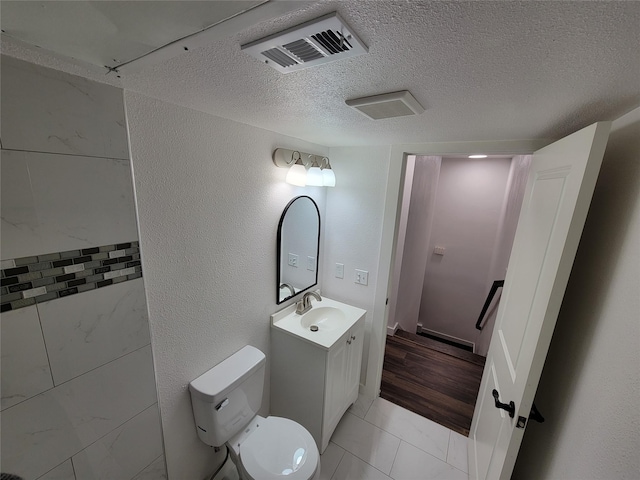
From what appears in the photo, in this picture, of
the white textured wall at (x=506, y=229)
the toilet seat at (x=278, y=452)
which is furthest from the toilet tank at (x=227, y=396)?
the white textured wall at (x=506, y=229)

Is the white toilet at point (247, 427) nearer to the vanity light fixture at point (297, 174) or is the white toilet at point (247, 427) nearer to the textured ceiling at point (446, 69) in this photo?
the vanity light fixture at point (297, 174)

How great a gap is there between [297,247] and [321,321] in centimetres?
62

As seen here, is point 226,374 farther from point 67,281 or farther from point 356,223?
point 356,223

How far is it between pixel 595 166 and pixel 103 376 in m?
1.76

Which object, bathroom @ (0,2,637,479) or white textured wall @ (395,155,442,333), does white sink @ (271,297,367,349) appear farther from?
white textured wall @ (395,155,442,333)

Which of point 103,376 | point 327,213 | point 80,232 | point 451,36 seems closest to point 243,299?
point 103,376

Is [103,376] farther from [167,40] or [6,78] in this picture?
[167,40]

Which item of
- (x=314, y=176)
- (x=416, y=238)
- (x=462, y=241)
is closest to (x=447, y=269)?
(x=462, y=241)

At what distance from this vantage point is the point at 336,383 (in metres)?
1.67

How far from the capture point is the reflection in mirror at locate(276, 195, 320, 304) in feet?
5.55

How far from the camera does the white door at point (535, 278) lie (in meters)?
0.77

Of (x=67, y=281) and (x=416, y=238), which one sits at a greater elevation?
(x=67, y=281)

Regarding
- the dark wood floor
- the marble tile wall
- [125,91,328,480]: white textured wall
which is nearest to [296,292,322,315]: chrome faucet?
[125,91,328,480]: white textured wall

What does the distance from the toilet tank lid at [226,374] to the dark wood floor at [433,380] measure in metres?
1.41
